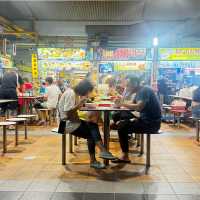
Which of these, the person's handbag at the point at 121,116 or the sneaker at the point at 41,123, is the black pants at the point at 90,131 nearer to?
the person's handbag at the point at 121,116

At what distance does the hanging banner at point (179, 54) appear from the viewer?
11.4m

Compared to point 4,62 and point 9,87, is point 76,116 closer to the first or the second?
point 9,87

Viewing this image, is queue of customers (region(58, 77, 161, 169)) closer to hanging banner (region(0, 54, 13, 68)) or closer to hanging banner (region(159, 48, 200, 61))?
hanging banner (region(0, 54, 13, 68))

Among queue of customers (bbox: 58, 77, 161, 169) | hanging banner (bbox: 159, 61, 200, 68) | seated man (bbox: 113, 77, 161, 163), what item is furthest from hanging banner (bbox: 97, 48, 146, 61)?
seated man (bbox: 113, 77, 161, 163)

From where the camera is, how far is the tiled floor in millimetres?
3549

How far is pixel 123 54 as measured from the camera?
1148 cm

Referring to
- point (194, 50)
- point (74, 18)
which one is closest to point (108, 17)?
point (74, 18)

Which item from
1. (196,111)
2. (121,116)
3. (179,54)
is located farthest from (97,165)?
(179,54)

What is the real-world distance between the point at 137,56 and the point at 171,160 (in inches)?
266

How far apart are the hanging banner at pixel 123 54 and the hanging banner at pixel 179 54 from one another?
68 cm

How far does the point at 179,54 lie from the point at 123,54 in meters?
1.93

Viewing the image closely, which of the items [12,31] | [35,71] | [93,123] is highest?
[12,31]

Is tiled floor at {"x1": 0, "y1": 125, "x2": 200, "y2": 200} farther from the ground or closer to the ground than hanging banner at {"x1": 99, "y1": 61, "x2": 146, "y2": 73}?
closer to the ground

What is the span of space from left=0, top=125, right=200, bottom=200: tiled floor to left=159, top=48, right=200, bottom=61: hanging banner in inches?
226
